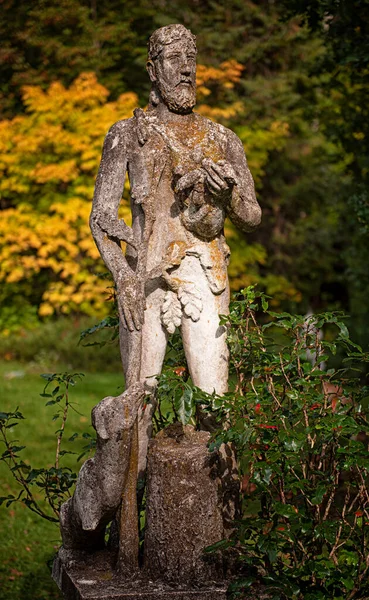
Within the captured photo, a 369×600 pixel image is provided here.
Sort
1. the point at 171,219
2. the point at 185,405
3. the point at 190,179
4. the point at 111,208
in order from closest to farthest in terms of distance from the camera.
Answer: the point at 185,405, the point at 190,179, the point at 111,208, the point at 171,219

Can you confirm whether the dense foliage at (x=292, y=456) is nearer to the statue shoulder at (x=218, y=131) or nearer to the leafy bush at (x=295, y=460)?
the leafy bush at (x=295, y=460)

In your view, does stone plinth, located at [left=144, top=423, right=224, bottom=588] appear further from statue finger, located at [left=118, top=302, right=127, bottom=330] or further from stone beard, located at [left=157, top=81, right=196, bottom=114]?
stone beard, located at [left=157, top=81, right=196, bottom=114]

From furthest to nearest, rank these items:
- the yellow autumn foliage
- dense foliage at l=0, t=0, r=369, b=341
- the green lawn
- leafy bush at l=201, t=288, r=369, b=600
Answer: dense foliage at l=0, t=0, r=369, b=341, the yellow autumn foliage, the green lawn, leafy bush at l=201, t=288, r=369, b=600

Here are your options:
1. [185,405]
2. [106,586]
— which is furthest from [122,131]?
[106,586]

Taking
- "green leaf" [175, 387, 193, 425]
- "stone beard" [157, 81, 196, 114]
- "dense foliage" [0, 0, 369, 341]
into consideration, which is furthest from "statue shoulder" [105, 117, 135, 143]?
"dense foliage" [0, 0, 369, 341]

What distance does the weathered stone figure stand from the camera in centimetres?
398


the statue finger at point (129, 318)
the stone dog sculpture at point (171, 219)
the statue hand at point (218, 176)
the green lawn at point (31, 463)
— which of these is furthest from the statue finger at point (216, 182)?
the green lawn at point (31, 463)

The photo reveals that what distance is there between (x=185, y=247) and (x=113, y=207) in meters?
0.38

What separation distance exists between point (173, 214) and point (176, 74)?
634 mm

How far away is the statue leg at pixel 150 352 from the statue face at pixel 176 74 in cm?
87

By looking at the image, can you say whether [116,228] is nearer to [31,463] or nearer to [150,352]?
[150,352]

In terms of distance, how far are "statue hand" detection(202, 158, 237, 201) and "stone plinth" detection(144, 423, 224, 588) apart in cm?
113

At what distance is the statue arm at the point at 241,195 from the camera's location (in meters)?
4.00

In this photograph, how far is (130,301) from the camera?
3861 millimetres
